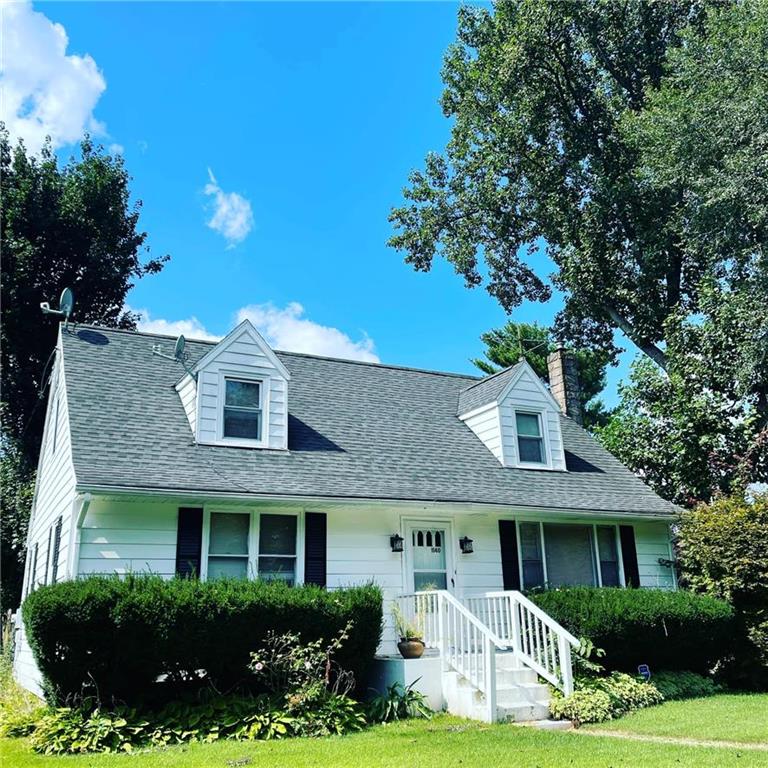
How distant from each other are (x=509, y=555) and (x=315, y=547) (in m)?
3.88

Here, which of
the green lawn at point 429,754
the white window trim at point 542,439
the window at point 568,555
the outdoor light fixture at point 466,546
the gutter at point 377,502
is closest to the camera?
the green lawn at point 429,754

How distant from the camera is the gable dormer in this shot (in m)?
14.6

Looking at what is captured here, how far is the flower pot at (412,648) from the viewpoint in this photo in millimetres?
9945

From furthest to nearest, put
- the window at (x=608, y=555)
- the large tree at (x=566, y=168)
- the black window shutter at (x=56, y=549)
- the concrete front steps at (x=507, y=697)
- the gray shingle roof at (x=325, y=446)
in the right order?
1. the large tree at (x=566, y=168)
2. the window at (x=608, y=555)
3. the black window shutter at (x=56, y=549)
4. the gray shingle roof at (x=325, y=446)
5. the concrete front steps at (x=507, y=697)

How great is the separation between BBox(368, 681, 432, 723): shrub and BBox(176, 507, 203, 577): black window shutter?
3.22 metres

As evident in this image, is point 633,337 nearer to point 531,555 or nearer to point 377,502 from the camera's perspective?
point 531,555

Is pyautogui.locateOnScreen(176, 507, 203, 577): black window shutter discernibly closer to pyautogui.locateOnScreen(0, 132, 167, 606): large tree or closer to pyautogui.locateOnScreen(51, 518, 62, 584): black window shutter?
pyautogui.locateOnScreen(51, 518, 62, 584): black window shutter

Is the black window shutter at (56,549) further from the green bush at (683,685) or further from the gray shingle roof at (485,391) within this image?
the green bush at (683,685)

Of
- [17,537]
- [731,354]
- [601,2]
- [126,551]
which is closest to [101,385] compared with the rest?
[126,551]

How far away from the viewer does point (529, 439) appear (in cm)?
1500

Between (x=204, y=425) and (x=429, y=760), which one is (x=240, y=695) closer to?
(x=429, y=760)

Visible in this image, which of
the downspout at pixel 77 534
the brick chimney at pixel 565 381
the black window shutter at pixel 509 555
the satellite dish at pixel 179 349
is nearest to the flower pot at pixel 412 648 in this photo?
the black window shutter at pixel 509 555

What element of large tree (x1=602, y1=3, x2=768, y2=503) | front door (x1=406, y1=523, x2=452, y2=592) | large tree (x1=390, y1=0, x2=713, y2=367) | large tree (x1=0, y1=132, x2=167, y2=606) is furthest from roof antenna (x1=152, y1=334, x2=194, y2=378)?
large tree (x1=390, y1=0, x2=713, y2=367)

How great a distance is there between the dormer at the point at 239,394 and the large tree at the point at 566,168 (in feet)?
44.7
